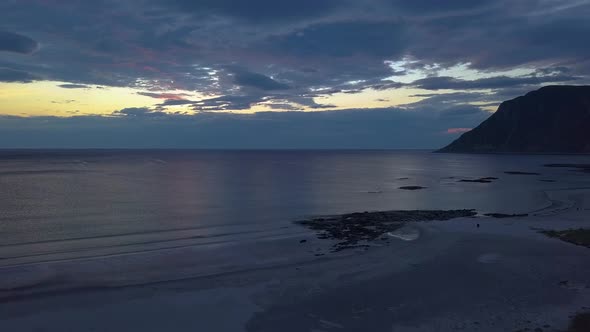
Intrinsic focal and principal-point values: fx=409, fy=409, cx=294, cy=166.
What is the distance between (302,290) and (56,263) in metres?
17.7

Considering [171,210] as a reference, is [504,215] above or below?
below

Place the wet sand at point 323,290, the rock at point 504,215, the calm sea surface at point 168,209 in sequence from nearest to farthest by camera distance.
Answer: the wet sand at point 323,290 < the calm sea surface at point 168,209 < the rock at point 504,215

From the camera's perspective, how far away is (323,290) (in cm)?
2180

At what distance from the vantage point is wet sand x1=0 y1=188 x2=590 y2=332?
17.8m

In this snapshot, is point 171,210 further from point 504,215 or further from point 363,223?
point 504,215

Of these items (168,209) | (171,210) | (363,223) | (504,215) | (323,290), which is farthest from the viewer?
(168,209)

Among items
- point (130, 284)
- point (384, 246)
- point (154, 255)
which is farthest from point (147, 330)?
point (384, 246)

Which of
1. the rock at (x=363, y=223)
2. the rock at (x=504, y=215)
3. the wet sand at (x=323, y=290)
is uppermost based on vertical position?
the wet sand at (x=323, y=290)

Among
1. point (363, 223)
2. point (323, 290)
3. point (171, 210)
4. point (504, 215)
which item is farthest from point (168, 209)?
point (504, 215)

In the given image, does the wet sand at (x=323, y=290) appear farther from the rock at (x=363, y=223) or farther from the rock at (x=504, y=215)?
the rock at (x=504, y=215)

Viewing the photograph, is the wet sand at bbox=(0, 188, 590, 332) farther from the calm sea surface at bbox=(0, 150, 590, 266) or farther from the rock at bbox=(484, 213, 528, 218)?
the rock at bbox=(484, 213, 528, 218)

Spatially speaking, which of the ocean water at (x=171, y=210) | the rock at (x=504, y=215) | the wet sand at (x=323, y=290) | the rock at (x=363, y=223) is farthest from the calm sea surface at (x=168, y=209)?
the wet sand at (x=323, y=290)

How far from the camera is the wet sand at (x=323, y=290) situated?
17766 millimetres

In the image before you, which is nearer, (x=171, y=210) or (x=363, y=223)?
(x=363, y=223)
